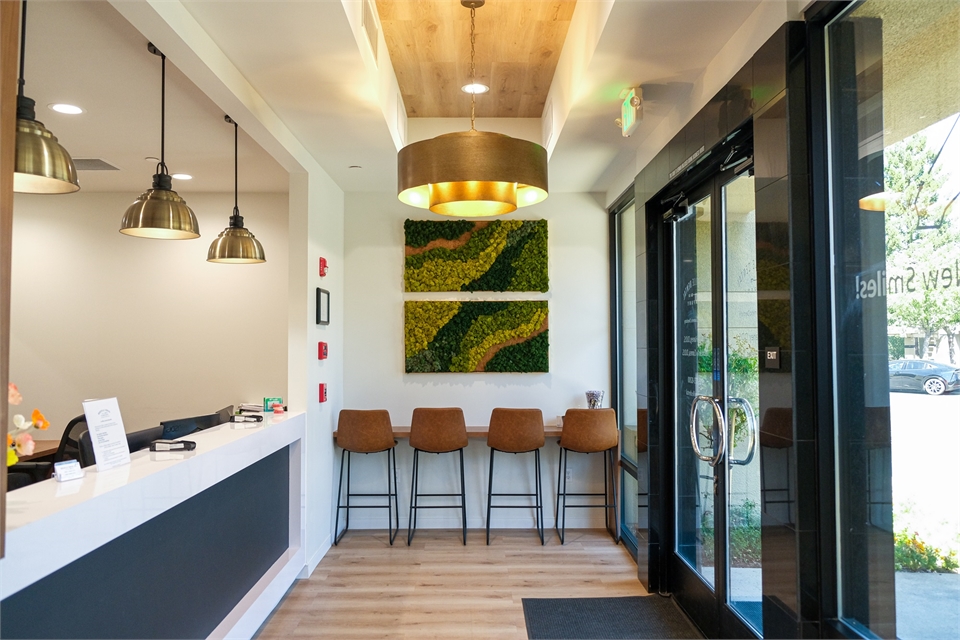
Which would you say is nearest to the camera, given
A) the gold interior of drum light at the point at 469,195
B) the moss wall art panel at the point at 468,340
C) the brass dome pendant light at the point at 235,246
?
the gold interior of drum light at the point at 469,195

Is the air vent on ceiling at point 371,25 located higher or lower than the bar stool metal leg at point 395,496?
higher

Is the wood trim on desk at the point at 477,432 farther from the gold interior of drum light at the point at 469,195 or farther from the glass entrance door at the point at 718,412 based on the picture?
the gold interior of drum light at the point at 469,195

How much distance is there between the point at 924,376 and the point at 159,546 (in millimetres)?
2552

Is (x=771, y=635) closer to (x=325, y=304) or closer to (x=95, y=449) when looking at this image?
(x=95, y=449)

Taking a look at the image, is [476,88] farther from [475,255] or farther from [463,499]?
[463,499]

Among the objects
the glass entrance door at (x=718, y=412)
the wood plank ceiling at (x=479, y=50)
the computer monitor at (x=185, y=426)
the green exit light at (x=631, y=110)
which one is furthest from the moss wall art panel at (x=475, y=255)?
the green exit light at (x=631, y=110)

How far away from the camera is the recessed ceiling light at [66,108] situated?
3.55 metres

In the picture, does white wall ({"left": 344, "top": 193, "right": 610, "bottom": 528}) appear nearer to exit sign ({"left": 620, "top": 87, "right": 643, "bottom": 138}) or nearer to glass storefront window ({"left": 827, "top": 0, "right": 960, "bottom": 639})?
exit sign ({"left": 620, "top": 87, "right": 643, "bottom": 138})

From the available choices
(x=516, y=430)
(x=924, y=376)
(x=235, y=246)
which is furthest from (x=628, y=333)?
(x=924, y=376)

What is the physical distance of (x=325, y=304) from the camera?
15.3ft

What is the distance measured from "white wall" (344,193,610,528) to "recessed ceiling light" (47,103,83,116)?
2171mm

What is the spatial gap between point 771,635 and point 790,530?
Answer: 16.9 inches

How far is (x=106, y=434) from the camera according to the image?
2.32 meters

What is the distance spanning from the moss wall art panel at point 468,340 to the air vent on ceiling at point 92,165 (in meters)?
2.44
